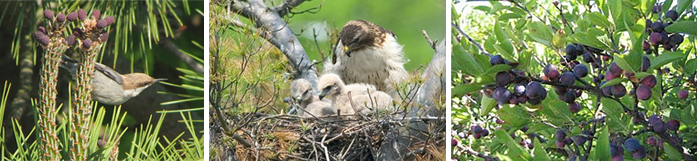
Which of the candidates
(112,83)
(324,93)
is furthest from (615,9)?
(112,83)

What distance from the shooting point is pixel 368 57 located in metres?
1.11

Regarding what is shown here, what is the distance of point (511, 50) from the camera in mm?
960

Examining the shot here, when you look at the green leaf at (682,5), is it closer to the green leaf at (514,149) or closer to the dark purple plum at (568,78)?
the dark purple plum at (568,78)

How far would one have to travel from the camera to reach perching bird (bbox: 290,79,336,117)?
1.12 metres

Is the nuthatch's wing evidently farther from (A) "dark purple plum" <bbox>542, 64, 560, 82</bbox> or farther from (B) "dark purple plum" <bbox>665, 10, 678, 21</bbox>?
(B) "dark purple plum" <bbox>665, 10, 678, 21</bbox>

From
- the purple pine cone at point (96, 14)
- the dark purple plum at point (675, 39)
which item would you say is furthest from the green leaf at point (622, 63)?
the purple pine cone at point (96, 14)

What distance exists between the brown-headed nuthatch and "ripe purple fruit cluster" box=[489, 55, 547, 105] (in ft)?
2.97

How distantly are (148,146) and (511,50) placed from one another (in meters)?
0.91

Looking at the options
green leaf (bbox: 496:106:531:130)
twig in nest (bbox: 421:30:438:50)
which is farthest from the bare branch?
green leaf (bbox: 496:106:531:130)

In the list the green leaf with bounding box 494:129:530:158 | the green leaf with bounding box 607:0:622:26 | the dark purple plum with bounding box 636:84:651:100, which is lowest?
the green leaf with bounding box 494:129:530:158

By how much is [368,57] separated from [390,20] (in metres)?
0.07

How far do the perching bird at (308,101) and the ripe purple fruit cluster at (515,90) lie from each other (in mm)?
308

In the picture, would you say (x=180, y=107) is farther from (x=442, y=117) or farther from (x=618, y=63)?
(x=618, y=63)

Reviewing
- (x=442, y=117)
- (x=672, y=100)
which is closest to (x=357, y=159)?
(x=442, y=117)
